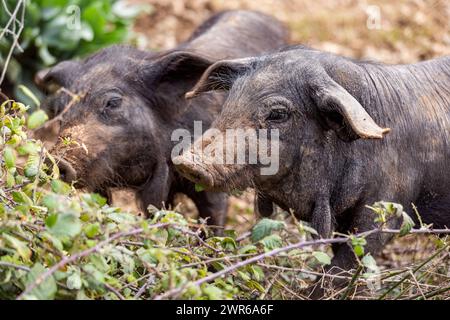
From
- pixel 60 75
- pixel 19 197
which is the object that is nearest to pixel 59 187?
pixel 19 197

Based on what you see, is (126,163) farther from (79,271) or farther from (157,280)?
(79,271)

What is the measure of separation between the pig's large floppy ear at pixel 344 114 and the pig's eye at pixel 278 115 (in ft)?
0.62

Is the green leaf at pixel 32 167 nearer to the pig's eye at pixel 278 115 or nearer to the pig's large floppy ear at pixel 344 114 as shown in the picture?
the pig's eye at pixel 278 115

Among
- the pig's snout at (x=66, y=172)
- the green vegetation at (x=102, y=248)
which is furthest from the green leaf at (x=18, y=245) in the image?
the pig's snout at (x=66, y=172)

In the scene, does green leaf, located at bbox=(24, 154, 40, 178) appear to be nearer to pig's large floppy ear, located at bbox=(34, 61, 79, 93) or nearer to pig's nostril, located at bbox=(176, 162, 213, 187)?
pig's nostril, located at bbox=(176, 162, 213, 187)

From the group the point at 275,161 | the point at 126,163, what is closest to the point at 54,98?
the point at 126,163

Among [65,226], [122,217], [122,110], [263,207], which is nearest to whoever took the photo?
[65,226]

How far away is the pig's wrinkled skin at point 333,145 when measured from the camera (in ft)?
16.4

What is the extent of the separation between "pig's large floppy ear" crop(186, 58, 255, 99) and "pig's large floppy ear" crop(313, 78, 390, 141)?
1.84 ft

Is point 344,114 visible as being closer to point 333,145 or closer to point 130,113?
point 333,145

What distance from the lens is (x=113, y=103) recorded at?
6.15 metres

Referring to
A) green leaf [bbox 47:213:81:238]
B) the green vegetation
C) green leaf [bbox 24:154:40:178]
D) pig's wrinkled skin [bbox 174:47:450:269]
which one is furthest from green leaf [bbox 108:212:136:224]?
pig's wrinkled skin [bbox 174:47:450:269]

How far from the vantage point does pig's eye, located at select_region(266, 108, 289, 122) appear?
5008 millimetres

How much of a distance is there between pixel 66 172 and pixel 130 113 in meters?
0.65
